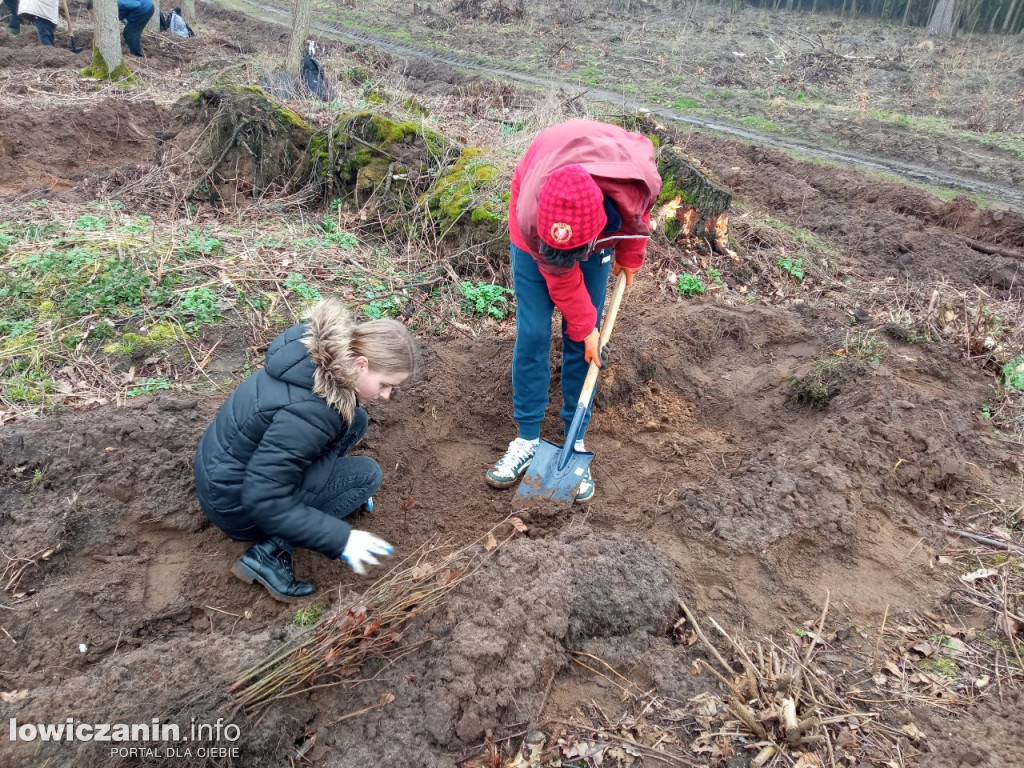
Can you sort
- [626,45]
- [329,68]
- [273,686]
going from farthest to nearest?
[626,45] < [329,68] < [273,686]

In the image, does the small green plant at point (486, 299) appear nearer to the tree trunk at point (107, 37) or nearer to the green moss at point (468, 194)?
the green moss at point (468, 194)

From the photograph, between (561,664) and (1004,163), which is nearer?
(561,664)

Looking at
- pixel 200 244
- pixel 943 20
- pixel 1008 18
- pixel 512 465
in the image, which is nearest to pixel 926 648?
pixel 512 465

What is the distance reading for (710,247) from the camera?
18.1 feet

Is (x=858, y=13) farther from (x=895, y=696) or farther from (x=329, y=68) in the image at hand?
(x=895, y=696)

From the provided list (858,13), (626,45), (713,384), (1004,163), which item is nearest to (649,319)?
(713,384)

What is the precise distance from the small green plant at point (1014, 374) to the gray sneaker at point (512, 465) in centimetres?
312

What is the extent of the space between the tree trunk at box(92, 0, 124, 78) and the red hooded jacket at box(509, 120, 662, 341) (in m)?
9.49

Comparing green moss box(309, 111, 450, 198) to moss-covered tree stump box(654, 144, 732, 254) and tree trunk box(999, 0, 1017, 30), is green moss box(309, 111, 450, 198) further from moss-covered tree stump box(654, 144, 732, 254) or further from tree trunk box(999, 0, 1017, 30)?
tree trunk box(999, 0, 1017, 30)

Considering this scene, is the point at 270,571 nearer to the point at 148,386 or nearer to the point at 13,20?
the point at 148,386

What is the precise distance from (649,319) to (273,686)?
347 centimetres

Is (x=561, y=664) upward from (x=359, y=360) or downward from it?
downward

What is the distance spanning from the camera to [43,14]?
34.2ft

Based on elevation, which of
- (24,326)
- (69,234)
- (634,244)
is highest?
(634,244)
